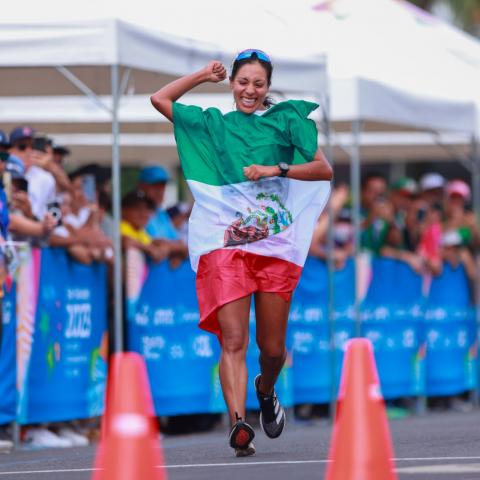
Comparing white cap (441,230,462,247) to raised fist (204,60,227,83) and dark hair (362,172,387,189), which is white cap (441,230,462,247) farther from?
raised fist (204,60,227,83)

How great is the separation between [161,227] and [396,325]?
3.41 meters

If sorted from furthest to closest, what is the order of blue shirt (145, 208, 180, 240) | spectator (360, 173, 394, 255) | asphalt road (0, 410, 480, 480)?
1. spectator (360, 173, 394, 255)
2. blue shirt (145, 208, 180, 240)
3. asphalt road (0, 410, 480, 480)

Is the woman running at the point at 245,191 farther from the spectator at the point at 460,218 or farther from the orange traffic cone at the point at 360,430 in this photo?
the spectator at the point at 460,218

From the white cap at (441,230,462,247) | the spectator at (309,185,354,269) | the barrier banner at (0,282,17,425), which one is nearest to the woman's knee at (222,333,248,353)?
the barrier banner at (0,282,17,425)

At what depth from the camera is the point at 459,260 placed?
1722cm

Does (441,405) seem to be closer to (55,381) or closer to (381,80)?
(381,80)

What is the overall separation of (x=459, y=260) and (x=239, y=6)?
4.55 m

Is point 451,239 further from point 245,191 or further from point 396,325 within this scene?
point 245,191

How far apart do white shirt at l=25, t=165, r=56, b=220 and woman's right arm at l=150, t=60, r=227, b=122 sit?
332cm

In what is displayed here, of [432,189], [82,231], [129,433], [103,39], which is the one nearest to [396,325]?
[432,189]

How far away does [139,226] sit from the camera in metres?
13.1

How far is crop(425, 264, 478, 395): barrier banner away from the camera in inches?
658

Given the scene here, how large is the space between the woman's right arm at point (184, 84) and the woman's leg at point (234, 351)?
106 cm

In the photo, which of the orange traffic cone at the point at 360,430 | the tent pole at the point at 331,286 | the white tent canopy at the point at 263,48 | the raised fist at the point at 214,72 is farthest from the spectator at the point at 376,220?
the orange traffic cone at the point at 360,430
